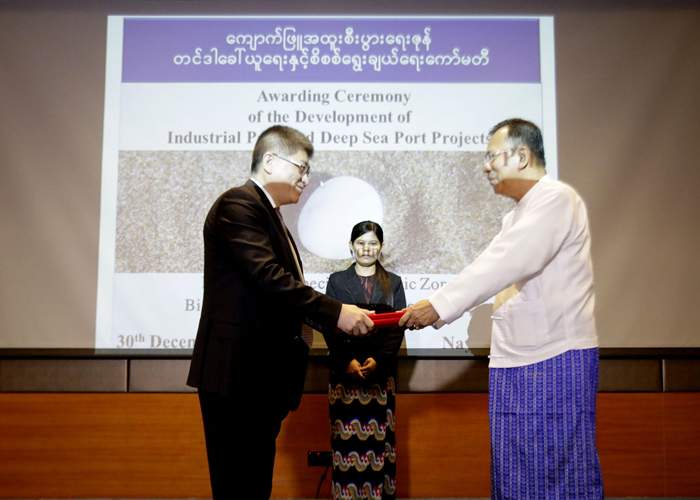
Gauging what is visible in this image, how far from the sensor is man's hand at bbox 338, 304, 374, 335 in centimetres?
211

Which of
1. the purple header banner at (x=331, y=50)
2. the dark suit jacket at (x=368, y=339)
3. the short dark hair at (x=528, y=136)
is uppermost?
the purple header banner at (x=331, y=50)

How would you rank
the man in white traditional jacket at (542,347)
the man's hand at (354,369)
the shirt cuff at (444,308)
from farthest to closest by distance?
the man's hand at (354,369) → the shirt cuff at (444,308) → the man in white traditional jacket at (542,347)

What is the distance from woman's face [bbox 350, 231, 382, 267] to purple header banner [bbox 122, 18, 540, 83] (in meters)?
0.97

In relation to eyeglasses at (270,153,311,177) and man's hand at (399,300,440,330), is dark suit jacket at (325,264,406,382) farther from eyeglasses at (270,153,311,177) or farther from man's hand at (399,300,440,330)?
eyeglasses at (270,153,311,177)

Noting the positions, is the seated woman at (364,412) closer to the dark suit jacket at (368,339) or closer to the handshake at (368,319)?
the dark suit jacket at (368,339)

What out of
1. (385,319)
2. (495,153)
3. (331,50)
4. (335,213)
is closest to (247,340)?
(385,319)

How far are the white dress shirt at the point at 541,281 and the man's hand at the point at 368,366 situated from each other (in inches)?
36.0

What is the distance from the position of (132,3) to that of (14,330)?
6.14 feet

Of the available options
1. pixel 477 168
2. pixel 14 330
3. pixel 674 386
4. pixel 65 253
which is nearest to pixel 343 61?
pixel 477 168

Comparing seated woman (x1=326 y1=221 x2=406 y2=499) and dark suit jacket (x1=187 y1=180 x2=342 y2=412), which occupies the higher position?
dark suit jacket (x1=187 y1=180 x2=342 y2=412)

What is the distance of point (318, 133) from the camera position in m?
3.43

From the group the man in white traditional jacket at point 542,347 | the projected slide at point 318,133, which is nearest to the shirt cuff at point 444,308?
the man in white traditional jacket at point 542,347

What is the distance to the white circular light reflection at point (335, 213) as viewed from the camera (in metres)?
3.36

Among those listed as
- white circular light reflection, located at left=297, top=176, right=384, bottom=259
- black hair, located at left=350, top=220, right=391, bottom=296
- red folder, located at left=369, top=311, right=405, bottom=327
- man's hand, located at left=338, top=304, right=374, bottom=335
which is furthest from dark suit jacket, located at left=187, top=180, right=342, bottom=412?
white circular light reflection, located at left=297, top=176, right=384, bottom=259
